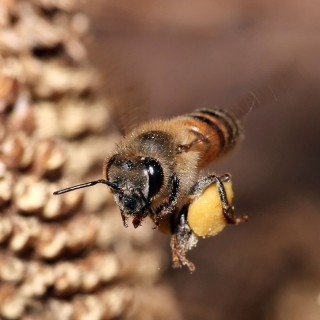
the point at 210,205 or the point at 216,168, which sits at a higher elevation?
the point at 210,205

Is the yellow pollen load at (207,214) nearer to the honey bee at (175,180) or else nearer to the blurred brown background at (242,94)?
the honey bee at (175,180)

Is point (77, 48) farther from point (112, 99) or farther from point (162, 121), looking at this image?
point (162, 121)

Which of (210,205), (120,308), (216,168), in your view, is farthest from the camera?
(216,168)

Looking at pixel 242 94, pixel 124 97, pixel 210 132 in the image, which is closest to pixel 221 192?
pixel 210 132

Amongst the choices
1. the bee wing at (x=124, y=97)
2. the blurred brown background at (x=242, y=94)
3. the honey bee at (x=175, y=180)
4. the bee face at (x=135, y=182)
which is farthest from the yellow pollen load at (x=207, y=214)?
the blurred brown background at (x=242, y=94)

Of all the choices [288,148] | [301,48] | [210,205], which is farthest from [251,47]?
[210,205]

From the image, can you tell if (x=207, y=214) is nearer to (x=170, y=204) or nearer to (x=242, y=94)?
(x=170, y=204)
